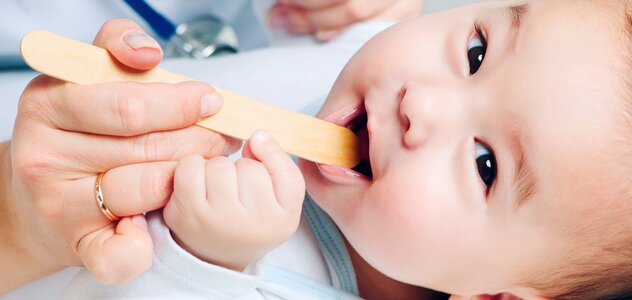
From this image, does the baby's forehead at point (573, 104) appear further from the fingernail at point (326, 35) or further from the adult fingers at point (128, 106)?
the fingernail at point (326, 35)

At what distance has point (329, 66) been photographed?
33.9 inches

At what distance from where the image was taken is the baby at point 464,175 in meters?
0.53

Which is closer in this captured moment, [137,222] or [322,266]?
[137,222]

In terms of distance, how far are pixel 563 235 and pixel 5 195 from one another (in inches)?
19.8

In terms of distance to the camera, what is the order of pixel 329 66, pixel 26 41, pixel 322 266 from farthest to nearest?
pixel 329 66
pixel 322 266
pixel 26 41

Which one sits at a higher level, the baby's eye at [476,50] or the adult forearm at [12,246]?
the baby's eye at [476,50]

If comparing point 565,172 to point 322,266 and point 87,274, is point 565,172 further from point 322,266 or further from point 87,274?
point 87,274

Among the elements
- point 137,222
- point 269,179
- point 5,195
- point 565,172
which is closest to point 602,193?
point 565,172

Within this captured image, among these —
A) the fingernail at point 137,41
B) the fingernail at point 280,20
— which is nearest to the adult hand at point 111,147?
the fingernail at point 137,41

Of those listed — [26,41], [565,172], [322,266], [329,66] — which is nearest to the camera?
[26,41]

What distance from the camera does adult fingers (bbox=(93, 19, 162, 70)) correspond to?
469 millimetres

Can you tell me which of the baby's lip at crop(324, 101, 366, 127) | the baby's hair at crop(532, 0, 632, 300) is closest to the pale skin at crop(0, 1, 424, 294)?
the baby's lip at crop(324, 101, 366, 127)

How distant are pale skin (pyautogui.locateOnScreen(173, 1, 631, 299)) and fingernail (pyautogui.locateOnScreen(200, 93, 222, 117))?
0.25ft

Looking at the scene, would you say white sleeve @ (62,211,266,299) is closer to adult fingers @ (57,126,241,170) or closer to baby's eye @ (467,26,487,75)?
adult fingers @ (57,126,241,170)
